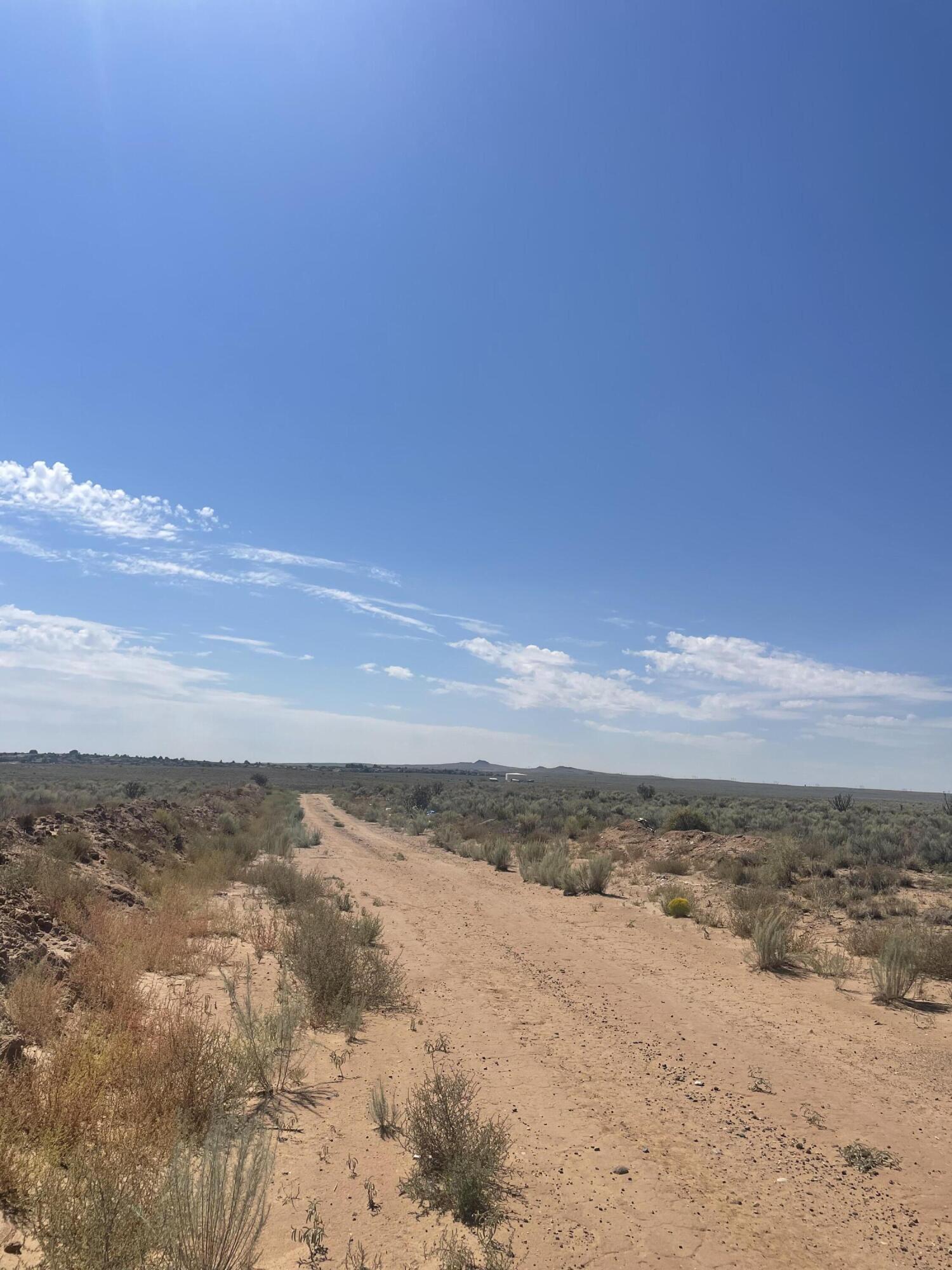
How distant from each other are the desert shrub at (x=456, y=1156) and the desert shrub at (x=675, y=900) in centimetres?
1150

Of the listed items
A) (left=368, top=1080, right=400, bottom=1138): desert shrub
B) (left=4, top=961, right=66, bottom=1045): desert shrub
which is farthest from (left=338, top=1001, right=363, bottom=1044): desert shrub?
(left=4, top=961, right=66, bottom=1045): desert shrub

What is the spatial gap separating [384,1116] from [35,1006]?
324 centimetres

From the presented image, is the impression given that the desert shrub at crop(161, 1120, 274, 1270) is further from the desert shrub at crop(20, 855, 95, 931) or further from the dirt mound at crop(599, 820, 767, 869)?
the dirt mound at crop(599, 820, 767, 869)

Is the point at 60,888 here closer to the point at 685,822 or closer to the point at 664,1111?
the point at 664,1111

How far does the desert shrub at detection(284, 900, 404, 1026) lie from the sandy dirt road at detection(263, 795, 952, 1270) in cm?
55

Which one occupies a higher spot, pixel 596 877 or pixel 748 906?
pixel 748 906

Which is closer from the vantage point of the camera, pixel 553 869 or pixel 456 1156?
pixel 456 1156

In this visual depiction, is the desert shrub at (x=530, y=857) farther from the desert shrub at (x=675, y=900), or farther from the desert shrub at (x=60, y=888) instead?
the desert shrub at (x=60, y=888)

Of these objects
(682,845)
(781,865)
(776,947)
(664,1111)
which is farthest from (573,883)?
(664,1111)

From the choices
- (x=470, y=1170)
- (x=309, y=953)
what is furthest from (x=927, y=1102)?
(x=309, y=953)

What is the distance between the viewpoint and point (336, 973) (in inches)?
352

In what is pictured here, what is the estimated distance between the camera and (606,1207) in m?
4.84

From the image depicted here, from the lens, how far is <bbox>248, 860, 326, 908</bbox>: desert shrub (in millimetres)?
15516

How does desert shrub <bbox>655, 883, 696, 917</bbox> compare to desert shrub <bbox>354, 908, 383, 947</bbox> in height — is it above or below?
below
